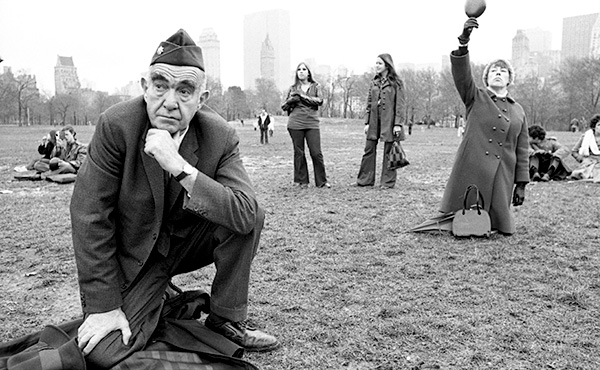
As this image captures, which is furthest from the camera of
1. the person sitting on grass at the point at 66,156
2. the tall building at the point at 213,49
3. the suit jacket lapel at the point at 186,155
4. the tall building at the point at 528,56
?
the tall building at the point at 213,49

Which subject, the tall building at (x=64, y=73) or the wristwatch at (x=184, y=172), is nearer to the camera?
the wristwatch at (x=184, y=172)

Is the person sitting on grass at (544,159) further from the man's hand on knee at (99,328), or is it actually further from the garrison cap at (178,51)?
the man's hand on knee at (99,328)

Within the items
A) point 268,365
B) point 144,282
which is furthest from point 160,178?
point 268,365

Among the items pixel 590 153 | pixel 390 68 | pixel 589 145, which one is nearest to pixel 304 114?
pixel 390 68

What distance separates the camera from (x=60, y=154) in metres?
11.4

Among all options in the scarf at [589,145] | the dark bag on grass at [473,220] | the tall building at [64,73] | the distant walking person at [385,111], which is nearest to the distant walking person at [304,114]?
the distant walking person at [385,111]

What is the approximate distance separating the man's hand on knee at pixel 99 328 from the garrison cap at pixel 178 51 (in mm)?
1297

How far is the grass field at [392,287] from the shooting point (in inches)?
126

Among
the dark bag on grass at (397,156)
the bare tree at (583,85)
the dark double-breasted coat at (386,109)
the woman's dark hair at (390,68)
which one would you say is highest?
the bare tree at (583,85)

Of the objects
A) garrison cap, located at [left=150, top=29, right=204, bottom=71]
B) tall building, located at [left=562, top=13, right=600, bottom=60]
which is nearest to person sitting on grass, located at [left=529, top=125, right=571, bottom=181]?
garrison cap, located at [left=150, top=29, right=204, bottom=71]

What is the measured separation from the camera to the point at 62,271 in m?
4.80

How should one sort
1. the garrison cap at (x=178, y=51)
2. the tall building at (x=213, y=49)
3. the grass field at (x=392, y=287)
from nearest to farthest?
the garrison cap at (x=178, y=51)
the grass field at (x=392, y=287)
the tall building at (x=213, y=49)

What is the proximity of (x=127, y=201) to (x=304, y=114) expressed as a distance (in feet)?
22.3

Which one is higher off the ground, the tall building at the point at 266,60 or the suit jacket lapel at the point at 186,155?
the tall building at the point at 266,60
